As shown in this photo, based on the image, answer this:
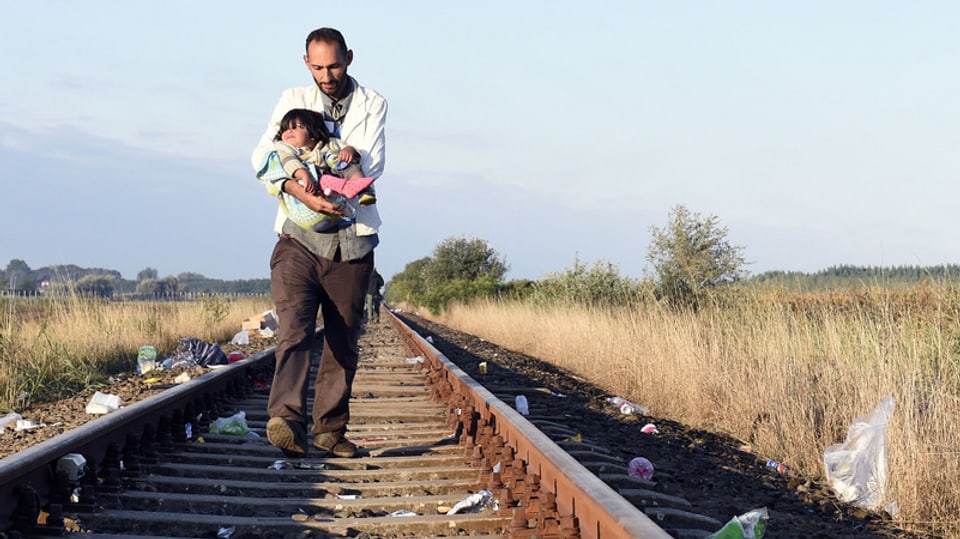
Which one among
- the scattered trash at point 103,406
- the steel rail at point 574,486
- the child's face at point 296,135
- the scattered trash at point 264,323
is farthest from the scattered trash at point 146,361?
the scattered trash at point 264,323

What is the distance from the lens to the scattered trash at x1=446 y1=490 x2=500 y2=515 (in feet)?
13.6

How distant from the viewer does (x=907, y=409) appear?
5.26 m

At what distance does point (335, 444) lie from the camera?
5320 mm

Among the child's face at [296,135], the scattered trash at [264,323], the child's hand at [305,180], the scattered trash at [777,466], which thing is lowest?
the scattered trash at [777,466]

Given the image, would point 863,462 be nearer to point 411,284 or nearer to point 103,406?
point 103,406

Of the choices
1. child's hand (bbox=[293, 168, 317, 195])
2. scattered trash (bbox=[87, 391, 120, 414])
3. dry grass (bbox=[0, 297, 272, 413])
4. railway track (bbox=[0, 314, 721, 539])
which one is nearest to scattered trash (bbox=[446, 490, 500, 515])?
railway track (bbox=[0, 314, 721, 539])

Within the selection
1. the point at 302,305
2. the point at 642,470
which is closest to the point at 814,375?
the point at 642,470

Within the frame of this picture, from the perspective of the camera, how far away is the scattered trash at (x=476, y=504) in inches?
163

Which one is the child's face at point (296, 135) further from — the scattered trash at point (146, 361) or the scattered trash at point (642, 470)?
the scattered trash at point (146, 361)

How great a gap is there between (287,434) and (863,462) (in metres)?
3.05

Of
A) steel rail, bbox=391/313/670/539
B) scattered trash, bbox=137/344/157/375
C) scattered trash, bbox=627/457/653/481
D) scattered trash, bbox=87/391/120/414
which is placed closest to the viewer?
steel rail, bbox=391/313/670/539

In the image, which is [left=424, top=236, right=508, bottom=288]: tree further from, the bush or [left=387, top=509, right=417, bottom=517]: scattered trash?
[left=387, top=509, right=417, bottom=517]: scattered trash

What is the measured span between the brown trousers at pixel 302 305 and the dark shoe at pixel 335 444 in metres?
0.37

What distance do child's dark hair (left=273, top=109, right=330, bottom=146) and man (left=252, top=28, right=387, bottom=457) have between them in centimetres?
12
